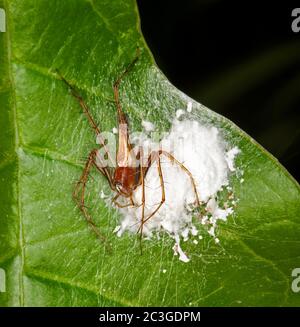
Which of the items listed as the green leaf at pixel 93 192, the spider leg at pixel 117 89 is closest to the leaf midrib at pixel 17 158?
the green leaf at pixel 93 192

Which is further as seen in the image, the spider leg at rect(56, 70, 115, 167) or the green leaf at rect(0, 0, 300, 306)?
the spider leg at rect(56, 70, 115, 167)

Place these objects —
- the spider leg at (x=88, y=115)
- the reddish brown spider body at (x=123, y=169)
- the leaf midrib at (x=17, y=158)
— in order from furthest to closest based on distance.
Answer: the reddish brown spider body at (x=123, y=169)
the spider leg at (x=88, y=115)
the leaf midrib at (x=17, y=158)

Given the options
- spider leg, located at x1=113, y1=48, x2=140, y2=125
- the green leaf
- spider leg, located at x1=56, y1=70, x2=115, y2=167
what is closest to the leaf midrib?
the green leaf

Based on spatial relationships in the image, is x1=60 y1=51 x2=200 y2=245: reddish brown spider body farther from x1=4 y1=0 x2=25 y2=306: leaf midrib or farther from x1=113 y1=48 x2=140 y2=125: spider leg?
x1=4 y1=0 x2=25 y2=306: leaf midrib

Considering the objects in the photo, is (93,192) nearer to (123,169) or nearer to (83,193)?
(83,193)

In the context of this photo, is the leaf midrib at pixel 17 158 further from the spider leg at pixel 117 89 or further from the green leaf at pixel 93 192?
the spider leg at pixel 117 89

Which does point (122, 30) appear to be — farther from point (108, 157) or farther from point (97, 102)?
point (108, 157)
